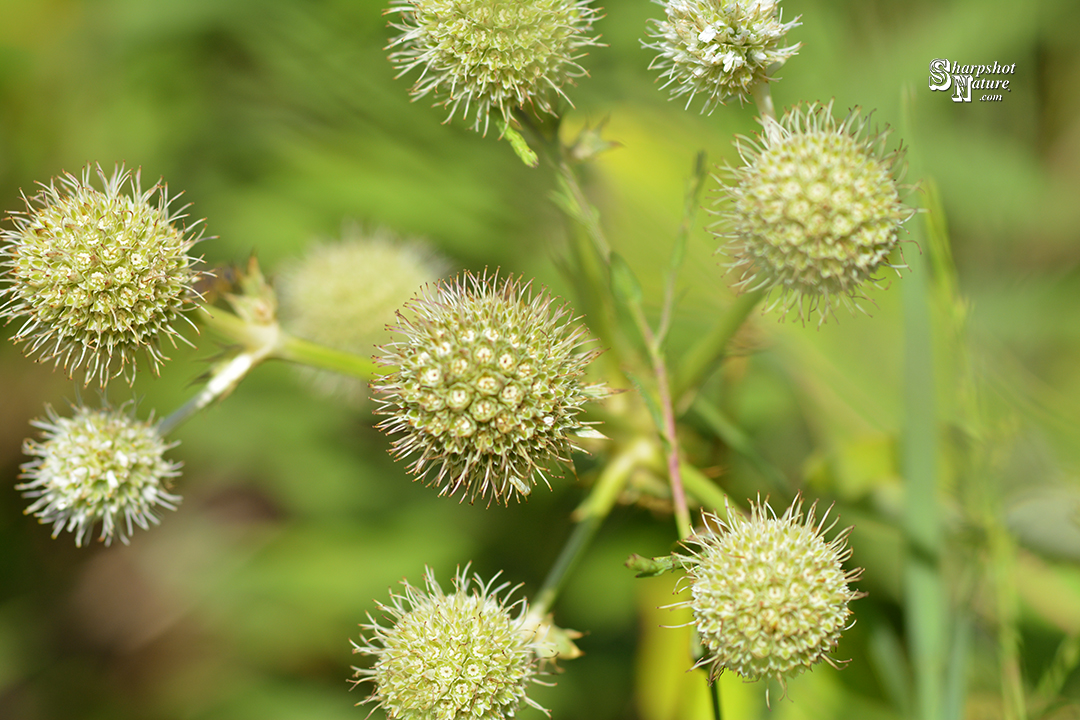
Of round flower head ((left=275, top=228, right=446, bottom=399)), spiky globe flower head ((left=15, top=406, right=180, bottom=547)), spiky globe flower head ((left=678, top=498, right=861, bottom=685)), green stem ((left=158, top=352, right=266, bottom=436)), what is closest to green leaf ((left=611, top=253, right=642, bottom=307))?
spiky globe flower head ((left=678, top=498, right=861, bottom=685))

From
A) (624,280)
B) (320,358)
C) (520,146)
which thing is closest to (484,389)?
(624,280)

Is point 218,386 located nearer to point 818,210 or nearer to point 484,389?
point 484,389

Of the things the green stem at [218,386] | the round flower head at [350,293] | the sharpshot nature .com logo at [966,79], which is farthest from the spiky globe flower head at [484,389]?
the sharpshot nature .com logo at [966,79]

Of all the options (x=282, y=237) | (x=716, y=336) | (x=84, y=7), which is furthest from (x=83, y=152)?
(x=716, y=336)

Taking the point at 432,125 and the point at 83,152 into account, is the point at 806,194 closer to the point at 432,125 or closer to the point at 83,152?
the point at 432,125

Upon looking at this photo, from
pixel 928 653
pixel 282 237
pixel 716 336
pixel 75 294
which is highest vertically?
pixel 282 237
